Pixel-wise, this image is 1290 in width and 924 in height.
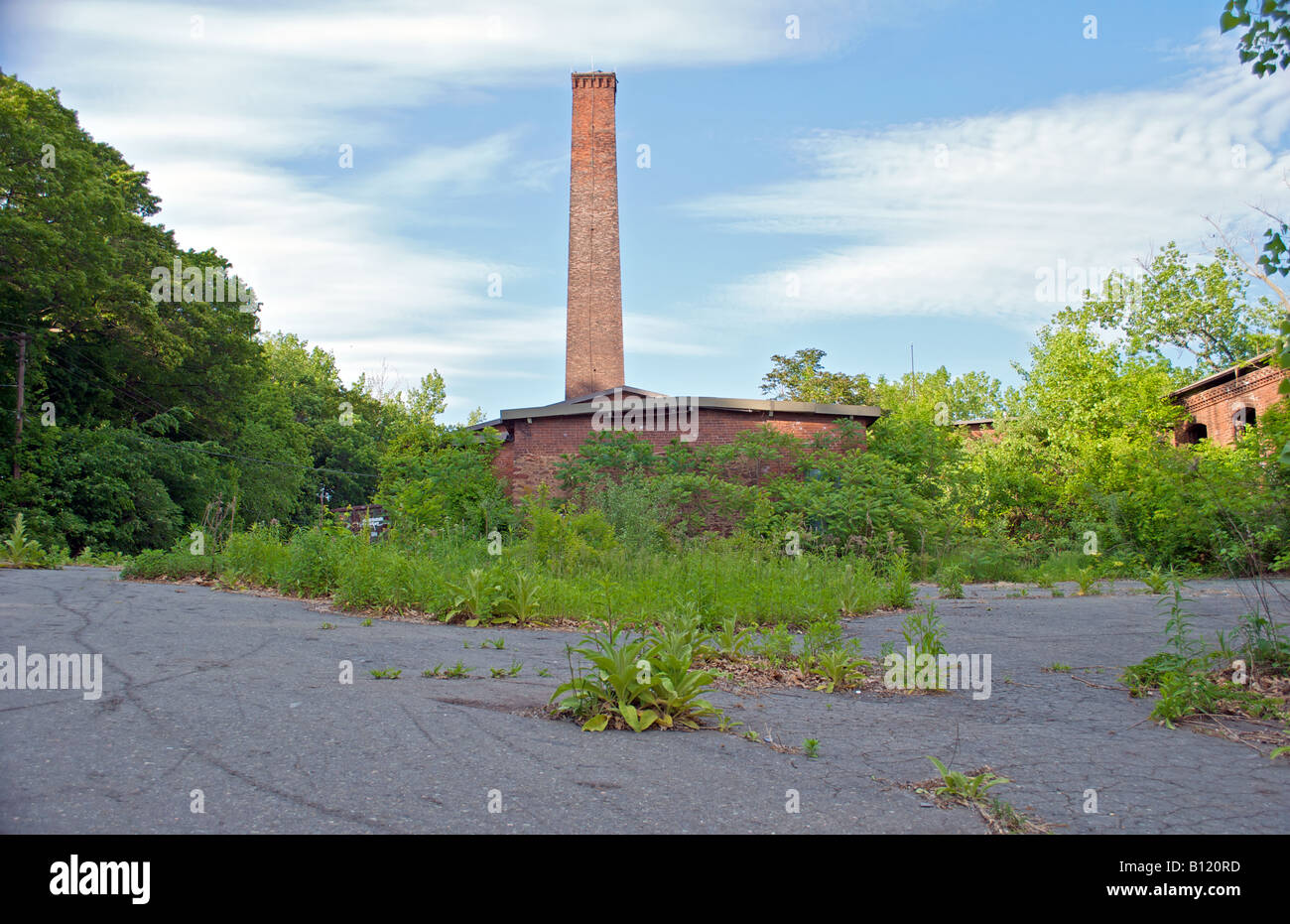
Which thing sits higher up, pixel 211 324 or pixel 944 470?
pixel 211 324

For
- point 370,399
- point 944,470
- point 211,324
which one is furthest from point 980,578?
point 370,399

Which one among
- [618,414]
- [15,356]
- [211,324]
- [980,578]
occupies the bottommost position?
[980,578]

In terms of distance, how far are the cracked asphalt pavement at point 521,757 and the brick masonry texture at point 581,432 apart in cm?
1400

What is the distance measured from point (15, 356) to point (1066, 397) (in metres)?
35.4

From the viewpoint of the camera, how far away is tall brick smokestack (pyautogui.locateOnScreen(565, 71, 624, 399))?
33.4 metres

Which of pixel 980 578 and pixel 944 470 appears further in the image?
pixel 944 470

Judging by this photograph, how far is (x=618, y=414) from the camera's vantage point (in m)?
20.5

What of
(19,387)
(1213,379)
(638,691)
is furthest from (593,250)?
(638,691)

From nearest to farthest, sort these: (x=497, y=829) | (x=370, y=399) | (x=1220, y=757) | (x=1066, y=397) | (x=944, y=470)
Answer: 1. (x=497, y=829)
2. (x=1220, y=757)
3. (x=944, y=470)
4. (x=1066, y=397)
5. (x=370, y=399)

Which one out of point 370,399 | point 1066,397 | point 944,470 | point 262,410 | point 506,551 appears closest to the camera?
point 506,551

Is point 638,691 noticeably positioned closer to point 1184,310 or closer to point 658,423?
point 658,423

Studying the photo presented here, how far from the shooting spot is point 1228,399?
26453 millimetres

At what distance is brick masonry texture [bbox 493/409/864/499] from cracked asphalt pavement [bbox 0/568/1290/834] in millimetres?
14000

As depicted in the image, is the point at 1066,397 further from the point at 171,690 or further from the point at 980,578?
the point at 171,690
